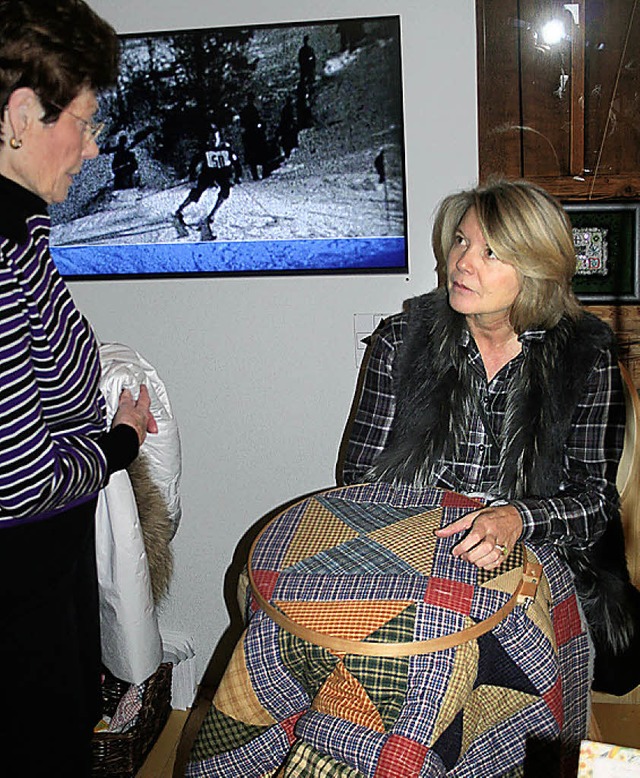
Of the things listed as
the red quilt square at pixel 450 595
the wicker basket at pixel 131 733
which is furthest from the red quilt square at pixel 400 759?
the wicker basket at pixel 131 733

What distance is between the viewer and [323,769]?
1.24m

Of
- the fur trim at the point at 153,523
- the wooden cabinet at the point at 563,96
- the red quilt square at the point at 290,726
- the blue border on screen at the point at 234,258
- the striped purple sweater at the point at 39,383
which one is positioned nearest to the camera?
the striped purple sweater at the point at 39,383

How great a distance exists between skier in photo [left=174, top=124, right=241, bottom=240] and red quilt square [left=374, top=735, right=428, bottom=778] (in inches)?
55.1

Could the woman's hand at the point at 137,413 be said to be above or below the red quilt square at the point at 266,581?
above

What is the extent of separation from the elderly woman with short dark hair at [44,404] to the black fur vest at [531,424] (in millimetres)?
592

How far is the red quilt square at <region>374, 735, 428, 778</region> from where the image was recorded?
46.7 inches

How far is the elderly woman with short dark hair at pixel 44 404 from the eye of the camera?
1.18m

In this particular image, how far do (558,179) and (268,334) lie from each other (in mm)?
808

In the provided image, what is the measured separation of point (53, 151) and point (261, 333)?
3.50ft

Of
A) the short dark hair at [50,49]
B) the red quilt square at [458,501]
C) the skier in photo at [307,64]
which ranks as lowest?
the red quilt square at [458,501]

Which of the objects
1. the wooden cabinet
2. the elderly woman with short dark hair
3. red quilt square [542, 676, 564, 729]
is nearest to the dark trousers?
the elderly woman with short dark hair

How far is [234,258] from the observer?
7.38ft

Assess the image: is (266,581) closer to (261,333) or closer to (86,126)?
(86,126)

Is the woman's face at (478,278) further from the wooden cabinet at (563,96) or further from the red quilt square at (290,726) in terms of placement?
the red quilt square at (290,726)
